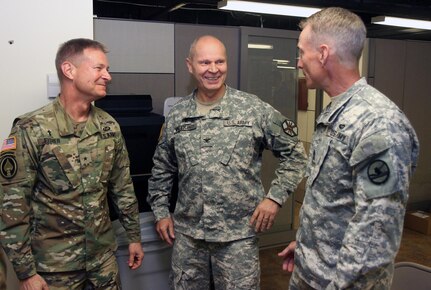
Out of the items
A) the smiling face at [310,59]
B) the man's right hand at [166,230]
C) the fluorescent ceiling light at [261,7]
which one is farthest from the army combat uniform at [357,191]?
the fluorescent ceiling light at [261,7]

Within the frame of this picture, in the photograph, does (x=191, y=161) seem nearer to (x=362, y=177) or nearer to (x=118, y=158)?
(x=118, y=158)

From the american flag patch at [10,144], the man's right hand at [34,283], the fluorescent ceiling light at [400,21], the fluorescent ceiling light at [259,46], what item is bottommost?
the man's right hand at [34,283]

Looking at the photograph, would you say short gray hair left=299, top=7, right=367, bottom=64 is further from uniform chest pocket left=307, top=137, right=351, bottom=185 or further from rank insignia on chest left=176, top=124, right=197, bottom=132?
rank insignia on chest left=176, top=124, right=197, bottom=132

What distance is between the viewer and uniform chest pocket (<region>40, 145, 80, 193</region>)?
1.61 m

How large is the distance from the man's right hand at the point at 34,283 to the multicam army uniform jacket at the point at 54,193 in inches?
1.1

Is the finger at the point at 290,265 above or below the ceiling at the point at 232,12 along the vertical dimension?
below

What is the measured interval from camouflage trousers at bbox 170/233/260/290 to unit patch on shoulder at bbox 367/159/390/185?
907 millimetres

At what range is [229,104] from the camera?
1.99 meters

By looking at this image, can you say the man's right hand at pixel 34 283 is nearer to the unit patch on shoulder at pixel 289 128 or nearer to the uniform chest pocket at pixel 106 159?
the uniform chest pocket at pixel 106 159

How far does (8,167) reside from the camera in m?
1.55

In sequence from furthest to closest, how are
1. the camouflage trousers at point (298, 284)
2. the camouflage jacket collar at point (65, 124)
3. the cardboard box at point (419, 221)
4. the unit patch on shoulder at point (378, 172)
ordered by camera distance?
the cardboard box at point (419, 221) < the camouflage jacket collar at point (65, 124) < the camouflage trousers at point (298, 284) < the unit patch on shoulder at point (378, 172)

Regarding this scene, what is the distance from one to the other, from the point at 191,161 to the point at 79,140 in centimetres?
52

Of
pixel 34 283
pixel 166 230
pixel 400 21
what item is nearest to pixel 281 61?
pixel 400 21

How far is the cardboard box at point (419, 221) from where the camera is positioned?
416 centimetres
